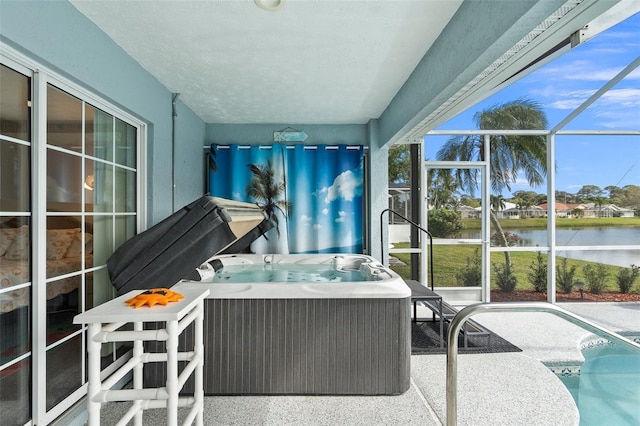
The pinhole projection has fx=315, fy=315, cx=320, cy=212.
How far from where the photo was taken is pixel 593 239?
4.07m

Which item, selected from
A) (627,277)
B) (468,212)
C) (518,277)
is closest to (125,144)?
(468,212)

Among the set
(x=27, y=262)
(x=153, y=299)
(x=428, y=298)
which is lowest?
(x=428, y=298)

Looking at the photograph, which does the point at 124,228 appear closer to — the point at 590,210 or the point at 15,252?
the point at 15,252

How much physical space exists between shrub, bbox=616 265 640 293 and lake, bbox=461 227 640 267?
0.08 metres

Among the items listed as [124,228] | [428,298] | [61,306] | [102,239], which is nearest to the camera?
[61,306]

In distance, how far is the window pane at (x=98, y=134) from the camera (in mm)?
1964

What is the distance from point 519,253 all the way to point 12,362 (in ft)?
15.7

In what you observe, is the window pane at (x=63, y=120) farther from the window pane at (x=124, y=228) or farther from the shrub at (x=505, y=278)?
the shrub at (x=505, y=278)

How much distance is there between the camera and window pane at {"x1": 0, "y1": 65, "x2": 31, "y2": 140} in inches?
54.9

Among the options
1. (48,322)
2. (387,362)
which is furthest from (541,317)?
(48,322)

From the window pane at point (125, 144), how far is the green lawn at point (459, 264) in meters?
3.03

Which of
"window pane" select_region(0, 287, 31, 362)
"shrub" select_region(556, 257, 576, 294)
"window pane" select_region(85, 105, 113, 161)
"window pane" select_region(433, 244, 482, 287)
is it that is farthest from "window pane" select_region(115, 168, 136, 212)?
"shrub" select_region(556, 257, 576, 294)

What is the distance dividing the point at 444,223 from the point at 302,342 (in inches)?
107

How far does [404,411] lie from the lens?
1.88 metres
